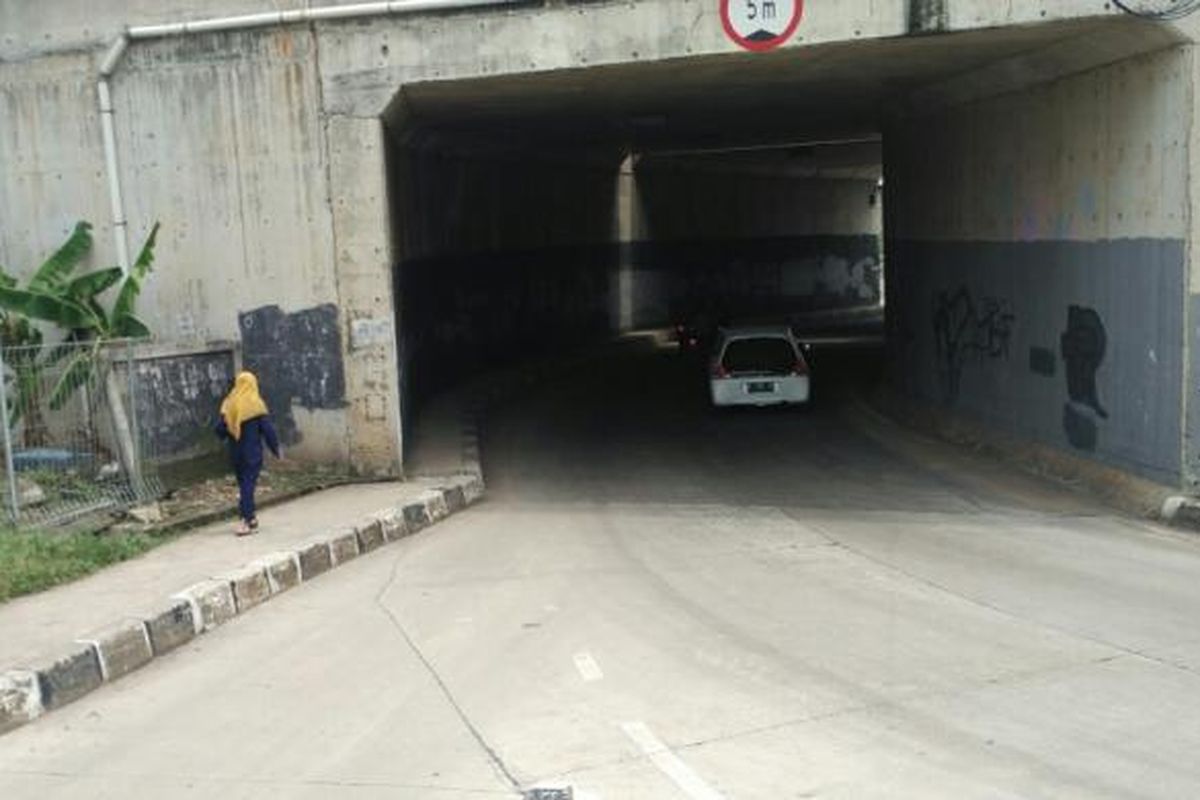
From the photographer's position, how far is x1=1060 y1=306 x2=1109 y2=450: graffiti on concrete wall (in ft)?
44.5

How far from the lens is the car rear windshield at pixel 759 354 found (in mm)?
21078

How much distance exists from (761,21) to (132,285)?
7548 mm

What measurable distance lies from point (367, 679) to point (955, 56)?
1080 cm

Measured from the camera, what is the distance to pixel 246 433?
38.1 feet

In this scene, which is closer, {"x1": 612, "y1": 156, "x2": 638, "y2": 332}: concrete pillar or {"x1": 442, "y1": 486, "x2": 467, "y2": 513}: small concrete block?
{"x1": 442, "y1": 486, "x2": 467, "y2": 513}: small concrete block

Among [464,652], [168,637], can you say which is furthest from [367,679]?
[168,637]

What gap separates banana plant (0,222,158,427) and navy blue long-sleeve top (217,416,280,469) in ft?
7.13

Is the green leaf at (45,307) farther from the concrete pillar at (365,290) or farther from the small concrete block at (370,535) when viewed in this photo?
the small concrete block at (370,535)

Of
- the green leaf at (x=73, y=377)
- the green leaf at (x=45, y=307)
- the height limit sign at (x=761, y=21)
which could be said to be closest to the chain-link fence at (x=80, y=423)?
the green leaf at (x=73, y=377)

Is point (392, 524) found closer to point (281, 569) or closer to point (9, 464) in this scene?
point (281, 569)

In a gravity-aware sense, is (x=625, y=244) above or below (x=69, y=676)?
above

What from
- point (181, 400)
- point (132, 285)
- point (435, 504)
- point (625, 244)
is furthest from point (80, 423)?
point (625, 244)

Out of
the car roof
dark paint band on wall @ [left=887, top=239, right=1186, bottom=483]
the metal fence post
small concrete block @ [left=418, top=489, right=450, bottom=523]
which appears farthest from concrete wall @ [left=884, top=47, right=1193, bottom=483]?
the metal fence post

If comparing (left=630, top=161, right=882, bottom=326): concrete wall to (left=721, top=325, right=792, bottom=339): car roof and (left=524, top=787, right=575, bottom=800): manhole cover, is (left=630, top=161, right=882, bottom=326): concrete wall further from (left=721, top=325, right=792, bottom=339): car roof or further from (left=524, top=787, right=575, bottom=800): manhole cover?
(left=524, top=787, right=575, bottom=800): manhole cover
